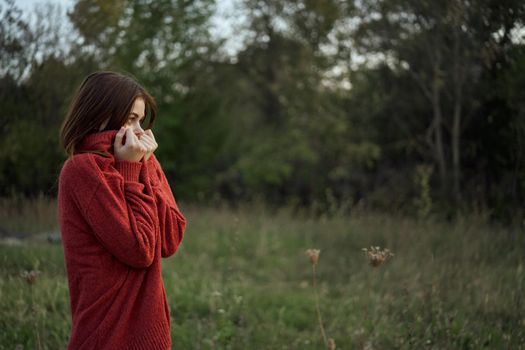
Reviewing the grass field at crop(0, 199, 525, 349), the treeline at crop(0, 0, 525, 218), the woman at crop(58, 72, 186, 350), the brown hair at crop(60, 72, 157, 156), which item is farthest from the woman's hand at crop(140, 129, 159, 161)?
the treeline at crop(0, 0, 525, 218)

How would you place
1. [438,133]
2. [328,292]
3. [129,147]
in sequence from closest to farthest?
1. [129,147]
2. [328,292]
3. [438,133]

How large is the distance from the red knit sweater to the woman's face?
0.33ft

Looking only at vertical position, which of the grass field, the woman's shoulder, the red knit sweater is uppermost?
the woman's shoulder

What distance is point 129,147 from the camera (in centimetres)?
177

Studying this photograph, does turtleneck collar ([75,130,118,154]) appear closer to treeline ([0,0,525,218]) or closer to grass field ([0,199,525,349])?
grass field ([0,199,525,349])

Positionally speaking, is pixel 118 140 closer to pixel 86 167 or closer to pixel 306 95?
pixel 86 167

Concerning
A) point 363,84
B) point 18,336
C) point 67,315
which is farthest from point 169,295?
point 363,84

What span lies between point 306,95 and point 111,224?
36.1 feet

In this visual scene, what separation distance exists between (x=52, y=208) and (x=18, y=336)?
76.3 inches

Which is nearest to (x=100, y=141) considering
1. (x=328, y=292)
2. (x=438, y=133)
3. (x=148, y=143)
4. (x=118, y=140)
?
(x=118, y=140)

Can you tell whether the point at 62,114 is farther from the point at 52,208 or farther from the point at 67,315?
the point at 67,315

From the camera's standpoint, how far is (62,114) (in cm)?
599

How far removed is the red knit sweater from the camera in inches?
66.0

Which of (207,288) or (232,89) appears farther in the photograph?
(232,89)
